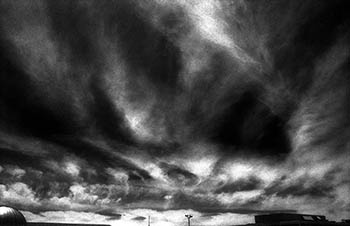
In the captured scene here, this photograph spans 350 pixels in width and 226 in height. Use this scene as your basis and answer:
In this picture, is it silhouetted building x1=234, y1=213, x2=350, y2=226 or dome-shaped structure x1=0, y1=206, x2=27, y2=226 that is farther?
silhouetted building x1=234, y1=213, x2=350, y2=226

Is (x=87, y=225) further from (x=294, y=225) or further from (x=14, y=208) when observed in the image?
(x=294, y=225)

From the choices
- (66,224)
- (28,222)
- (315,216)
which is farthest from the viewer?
(315,216)

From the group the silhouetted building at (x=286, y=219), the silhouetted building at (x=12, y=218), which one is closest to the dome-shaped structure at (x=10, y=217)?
the silhouetted building at (x=12, y=218)

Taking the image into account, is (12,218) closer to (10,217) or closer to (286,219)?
(10,217)

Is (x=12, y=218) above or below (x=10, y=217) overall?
below

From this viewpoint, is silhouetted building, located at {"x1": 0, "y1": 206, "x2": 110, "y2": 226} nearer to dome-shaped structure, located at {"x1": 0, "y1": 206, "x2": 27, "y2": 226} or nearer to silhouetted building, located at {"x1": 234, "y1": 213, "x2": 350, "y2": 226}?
dome-shaped structure, located at {"x1": 0, "y1": 206, "x2": 27, "y2": 226}

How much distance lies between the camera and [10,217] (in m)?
61.0

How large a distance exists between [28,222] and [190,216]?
39274 mm

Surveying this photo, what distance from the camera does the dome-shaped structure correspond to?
59.9 meters

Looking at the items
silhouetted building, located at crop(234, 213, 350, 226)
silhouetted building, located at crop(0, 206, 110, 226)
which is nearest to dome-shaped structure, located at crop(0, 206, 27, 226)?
silhouetted building, located at crop(0, 206, 110, 226)

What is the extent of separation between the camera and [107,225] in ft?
255

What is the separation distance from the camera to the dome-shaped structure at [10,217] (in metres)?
59.9


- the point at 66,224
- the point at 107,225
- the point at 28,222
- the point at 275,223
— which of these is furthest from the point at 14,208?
the point at 275,223

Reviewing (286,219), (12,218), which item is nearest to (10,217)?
(12,218)
